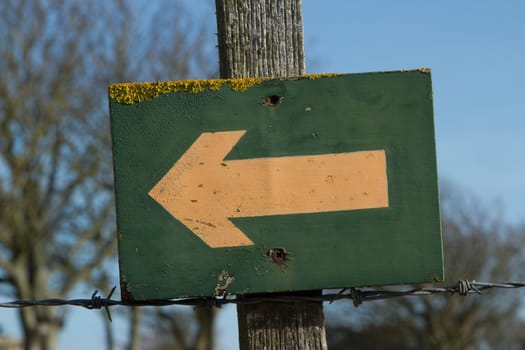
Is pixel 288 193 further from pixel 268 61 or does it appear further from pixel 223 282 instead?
pixel 268 61

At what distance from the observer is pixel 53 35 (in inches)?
757

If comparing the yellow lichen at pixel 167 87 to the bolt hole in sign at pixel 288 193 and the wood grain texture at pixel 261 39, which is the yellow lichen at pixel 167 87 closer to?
the bolt hole in sign at pixel 288 193

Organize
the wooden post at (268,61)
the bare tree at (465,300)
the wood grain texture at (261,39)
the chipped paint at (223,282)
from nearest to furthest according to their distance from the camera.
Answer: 1. the chipped paint at (223,282)
2. the wooden post at (268,61)
3. the wood grain texture at (261,39)
4. the bare tree at (465,300)

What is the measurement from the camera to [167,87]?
302 centimetres

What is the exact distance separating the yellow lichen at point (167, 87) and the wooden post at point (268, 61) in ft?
0.61

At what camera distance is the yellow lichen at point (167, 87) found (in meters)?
3.00

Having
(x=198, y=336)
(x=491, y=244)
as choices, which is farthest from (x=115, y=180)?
(x=491, y=244)

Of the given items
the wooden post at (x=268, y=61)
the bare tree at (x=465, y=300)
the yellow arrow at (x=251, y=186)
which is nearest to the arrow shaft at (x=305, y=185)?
the yellow arrow at (x=251, y=186)

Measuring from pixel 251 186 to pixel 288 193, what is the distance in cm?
13

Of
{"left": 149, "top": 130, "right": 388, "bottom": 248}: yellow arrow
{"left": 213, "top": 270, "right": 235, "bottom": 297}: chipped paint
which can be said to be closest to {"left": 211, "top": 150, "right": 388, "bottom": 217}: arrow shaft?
{"left": 149, "top": 130, "right": 388, "bottom": 248}: yellow arrow

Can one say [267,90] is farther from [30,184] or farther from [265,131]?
[30,184]

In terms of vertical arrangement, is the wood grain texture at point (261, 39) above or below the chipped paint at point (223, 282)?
above

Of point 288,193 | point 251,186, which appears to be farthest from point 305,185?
point 251,186

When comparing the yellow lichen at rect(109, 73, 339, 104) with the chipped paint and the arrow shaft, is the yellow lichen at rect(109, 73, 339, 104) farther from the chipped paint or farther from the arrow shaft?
the chipped paint
